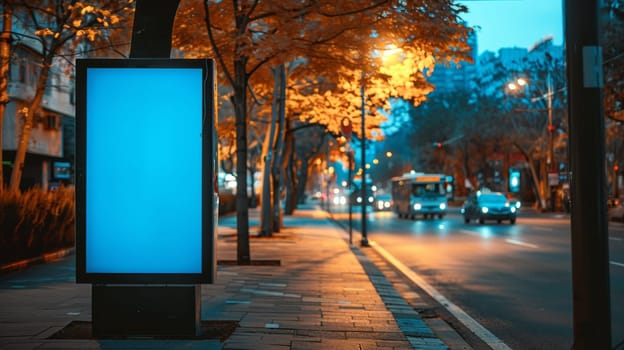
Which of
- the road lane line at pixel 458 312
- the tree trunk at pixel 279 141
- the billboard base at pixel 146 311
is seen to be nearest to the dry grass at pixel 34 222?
the tree trunk at pixel 279 141

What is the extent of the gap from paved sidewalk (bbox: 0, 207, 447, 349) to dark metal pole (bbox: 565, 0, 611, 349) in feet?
7.96

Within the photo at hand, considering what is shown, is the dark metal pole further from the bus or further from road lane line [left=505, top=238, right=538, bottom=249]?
the bus

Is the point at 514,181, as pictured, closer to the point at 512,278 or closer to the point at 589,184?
the point at 512,278

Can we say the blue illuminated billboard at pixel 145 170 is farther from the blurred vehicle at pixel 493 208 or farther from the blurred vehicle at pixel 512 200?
the blurred vehicle at pixel 512 200

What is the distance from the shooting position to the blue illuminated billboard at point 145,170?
21.3ft

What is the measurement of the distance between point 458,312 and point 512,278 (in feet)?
13.6

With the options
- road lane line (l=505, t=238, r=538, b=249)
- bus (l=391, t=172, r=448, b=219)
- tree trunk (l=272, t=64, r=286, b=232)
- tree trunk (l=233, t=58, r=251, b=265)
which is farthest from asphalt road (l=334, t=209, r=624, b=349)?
bus (l=391, t=172, r=448, b=219)

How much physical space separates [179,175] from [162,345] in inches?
58.7

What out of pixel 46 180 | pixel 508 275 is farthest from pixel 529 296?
pixel 46 180

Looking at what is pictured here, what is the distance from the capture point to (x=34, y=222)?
15.2m

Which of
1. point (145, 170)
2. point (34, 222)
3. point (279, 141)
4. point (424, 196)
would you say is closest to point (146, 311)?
point (145, 170)

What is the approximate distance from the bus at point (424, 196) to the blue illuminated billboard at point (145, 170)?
40683mm

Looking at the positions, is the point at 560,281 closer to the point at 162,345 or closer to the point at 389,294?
the point at 389,294

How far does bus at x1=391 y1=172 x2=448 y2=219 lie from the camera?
46.5 meters
